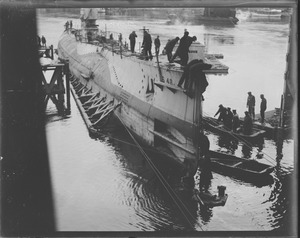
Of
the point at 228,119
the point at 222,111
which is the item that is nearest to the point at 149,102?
the point at 222,111

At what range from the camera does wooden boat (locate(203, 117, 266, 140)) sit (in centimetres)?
1683

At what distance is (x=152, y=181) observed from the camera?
13508mm

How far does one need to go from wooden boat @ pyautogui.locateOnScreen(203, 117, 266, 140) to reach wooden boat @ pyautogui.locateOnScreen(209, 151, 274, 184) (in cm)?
248

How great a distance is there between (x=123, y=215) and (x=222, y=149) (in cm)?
661

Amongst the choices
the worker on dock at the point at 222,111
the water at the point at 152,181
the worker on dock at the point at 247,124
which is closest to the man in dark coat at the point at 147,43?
the water at the point at 152,181

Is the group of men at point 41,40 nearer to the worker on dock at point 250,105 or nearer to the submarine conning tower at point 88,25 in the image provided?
the worker on dock at point 250,105

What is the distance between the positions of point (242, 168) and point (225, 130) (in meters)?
3.79

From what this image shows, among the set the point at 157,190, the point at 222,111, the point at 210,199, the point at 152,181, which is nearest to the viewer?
the point at 210,199

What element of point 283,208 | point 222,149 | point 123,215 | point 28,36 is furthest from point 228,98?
point 28,36

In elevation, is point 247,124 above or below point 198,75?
below

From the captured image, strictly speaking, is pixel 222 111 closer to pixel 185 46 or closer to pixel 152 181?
pixel 152 181

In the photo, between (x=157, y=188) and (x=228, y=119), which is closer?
(x=157, y=188)

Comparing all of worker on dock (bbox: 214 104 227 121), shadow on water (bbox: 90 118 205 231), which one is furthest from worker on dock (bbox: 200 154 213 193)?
worker on dock (bbox: 214 104 227 121)

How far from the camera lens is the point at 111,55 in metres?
21.0
